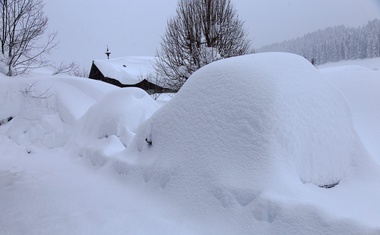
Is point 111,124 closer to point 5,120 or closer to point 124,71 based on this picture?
point 5,120

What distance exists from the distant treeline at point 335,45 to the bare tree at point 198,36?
11345 millimetres

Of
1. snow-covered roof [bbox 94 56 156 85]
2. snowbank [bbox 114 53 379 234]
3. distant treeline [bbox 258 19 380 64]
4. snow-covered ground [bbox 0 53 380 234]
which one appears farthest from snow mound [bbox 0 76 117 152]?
distant treeline [bbox 258 19 380 64]

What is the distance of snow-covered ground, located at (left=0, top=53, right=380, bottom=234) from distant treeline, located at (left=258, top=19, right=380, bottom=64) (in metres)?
22.5

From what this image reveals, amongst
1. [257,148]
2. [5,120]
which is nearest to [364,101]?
[257,148]

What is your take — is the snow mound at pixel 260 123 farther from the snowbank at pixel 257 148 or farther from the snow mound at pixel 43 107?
the snow mound at pixel 43 107

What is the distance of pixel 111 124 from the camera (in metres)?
5.71

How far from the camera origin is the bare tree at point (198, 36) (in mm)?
13500

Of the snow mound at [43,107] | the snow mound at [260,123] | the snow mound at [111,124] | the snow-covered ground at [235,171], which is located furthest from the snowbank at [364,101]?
the snow mound at [43,107]

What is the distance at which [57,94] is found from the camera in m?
8.83

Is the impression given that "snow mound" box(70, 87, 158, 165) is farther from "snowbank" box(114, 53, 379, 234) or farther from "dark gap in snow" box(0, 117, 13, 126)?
"dark gap in snow" box(0, 117, 13, 126)

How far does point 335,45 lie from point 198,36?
2561cm

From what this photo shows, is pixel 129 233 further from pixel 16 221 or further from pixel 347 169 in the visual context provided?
pixel 347 169

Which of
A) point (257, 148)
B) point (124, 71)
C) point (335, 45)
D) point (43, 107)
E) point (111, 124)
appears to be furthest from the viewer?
point (335, 45)

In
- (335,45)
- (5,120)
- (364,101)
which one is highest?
(364,101)
